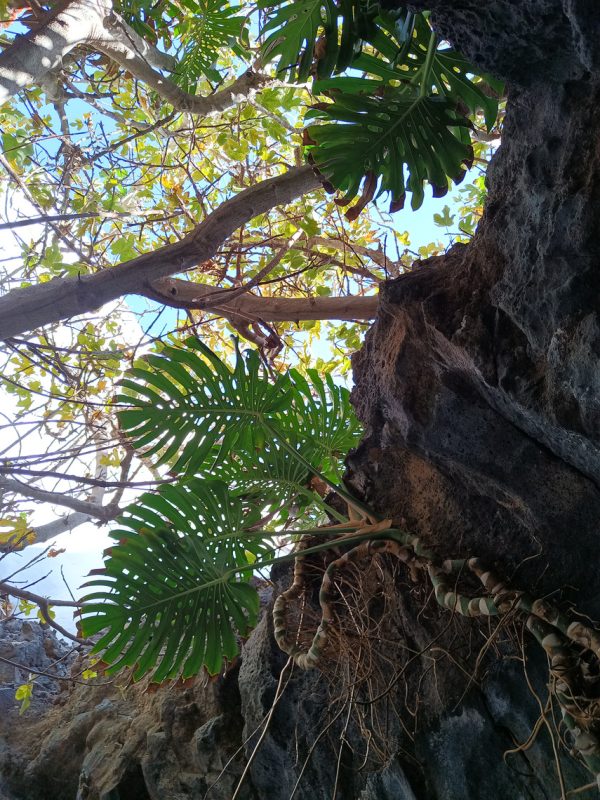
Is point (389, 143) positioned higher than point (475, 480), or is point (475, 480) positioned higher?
point (389, 143)

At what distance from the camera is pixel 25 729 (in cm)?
209

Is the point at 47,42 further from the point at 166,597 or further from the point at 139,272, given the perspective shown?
the point at 166,597

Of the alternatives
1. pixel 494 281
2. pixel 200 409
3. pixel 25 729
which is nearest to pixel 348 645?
pixel 200 409

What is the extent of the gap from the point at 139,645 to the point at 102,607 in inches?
5.4

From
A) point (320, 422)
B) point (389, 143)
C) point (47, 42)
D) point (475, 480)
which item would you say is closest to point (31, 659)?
point (320, 422)

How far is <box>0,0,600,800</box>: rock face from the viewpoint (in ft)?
2.86

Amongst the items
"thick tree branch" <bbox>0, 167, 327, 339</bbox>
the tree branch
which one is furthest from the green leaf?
the tree branch

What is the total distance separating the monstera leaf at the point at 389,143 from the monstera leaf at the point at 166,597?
3.03 feet

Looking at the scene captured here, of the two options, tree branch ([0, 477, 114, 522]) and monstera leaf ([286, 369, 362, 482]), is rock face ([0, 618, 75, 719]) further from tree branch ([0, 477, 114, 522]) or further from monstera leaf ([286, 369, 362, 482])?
monstera leaf ([286, 369, 362, 482])

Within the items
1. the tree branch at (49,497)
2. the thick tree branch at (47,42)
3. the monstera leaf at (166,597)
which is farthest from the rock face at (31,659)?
the thick tree branch at (47,42)

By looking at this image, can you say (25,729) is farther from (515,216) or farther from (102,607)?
(515,216)

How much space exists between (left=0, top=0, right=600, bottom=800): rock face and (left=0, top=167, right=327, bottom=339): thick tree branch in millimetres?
674

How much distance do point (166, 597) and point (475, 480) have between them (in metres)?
0.84

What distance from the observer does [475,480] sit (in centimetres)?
125
